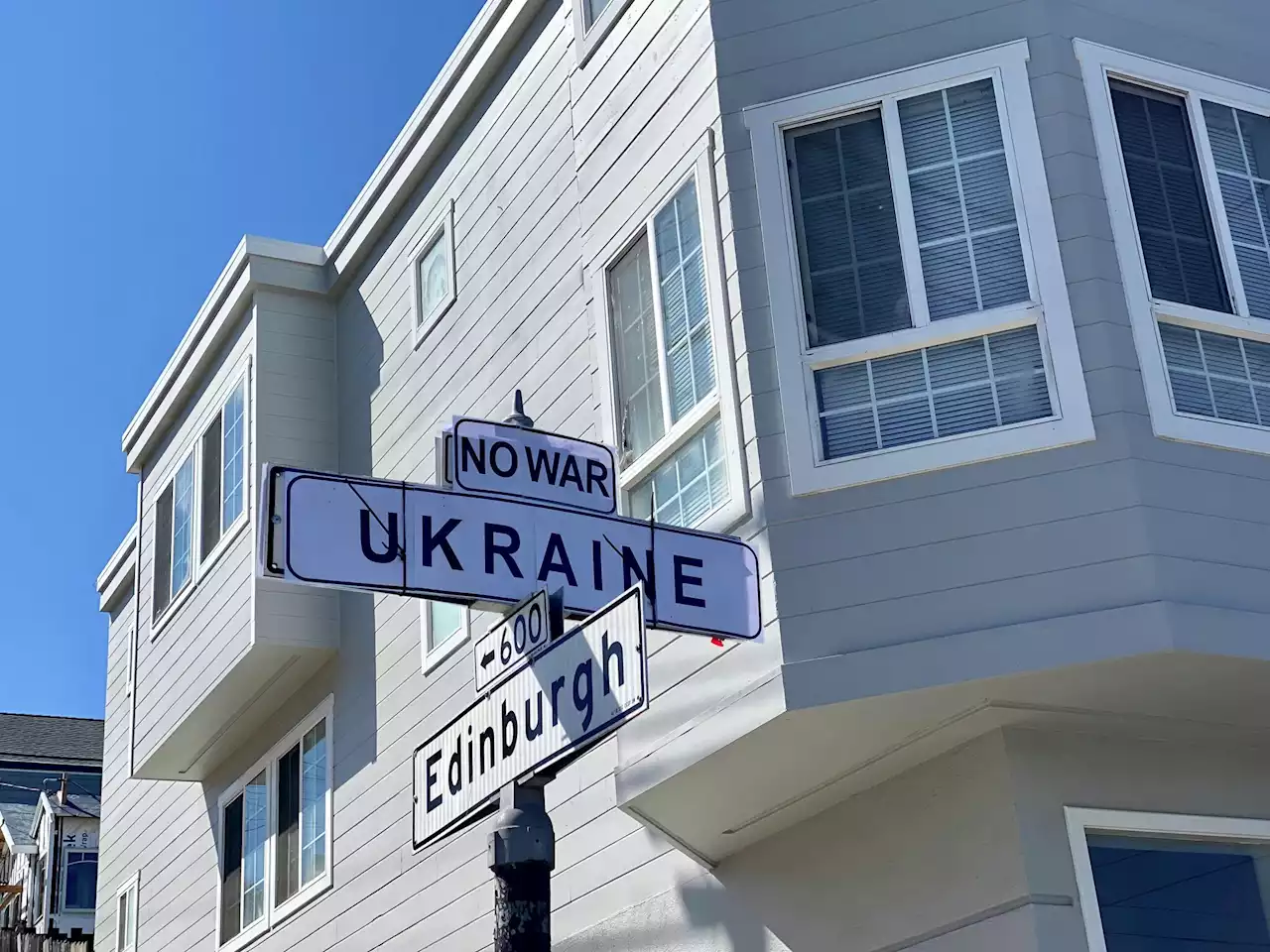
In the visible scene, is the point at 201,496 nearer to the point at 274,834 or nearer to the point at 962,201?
the point at 274,834

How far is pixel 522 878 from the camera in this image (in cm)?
488

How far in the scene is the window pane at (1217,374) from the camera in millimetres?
7953

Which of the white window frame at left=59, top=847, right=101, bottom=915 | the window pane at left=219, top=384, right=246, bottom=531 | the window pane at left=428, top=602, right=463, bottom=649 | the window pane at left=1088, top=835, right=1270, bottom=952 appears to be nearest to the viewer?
the window pane at left=1088, top=835, right=1270, bottom=952

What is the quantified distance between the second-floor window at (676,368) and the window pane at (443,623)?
3.16m

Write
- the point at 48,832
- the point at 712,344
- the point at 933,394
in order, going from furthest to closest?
the point at 48,832 < the point at 712,344 < the point at 933,394

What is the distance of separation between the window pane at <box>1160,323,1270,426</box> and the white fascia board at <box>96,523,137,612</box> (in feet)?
48.3

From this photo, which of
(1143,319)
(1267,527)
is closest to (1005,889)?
(1267,527)

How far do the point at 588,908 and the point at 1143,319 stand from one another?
4758 mm

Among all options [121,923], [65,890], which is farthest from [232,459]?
[65,890]

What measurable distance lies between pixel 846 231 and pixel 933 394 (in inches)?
39.8

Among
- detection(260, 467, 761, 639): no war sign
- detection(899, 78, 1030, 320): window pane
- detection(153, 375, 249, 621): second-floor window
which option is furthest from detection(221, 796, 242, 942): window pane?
detection(260, 467, 761, 639): no war sign

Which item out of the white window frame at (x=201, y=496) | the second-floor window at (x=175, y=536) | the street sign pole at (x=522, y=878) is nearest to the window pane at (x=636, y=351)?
the street sign pole at (x=522, y=878)

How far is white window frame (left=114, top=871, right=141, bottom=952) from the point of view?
18672 millimetres

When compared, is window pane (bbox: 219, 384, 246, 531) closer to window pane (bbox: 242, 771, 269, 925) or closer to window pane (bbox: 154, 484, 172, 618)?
window pane (bbox: 154, 484, 172, 618)
